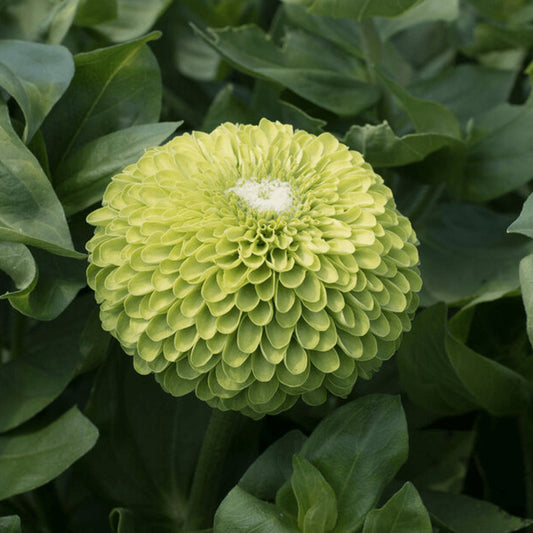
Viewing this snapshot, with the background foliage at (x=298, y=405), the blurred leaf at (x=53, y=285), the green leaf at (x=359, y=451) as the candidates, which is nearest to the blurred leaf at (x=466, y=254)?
the background foliage at (x=298, y=405)

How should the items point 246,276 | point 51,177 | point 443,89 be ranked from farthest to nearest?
point 443,89
point 51,177
point 246,276

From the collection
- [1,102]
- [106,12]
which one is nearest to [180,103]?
[106,12]

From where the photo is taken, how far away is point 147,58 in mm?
440

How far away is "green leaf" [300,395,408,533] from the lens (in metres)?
0.35

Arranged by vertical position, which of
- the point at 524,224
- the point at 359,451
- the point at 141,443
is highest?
the point at 524,224

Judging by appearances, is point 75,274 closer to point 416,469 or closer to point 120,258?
point 120,258

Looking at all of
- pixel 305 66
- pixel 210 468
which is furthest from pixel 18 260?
pixel 305 66

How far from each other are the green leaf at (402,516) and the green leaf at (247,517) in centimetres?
4

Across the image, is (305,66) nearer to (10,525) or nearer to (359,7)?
(359,7)

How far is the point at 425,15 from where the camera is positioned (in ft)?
1.75

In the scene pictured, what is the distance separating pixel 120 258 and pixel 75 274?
8 cm

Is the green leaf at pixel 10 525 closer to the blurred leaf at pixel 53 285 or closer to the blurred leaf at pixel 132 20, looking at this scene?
the blurred leaf at pixel 53 285

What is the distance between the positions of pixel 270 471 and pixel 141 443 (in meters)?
0.12

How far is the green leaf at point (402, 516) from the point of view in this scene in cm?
33
